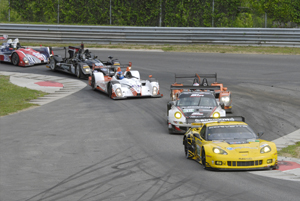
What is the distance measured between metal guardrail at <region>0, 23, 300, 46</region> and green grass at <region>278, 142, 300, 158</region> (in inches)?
812

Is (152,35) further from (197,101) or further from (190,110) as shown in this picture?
(190,110)

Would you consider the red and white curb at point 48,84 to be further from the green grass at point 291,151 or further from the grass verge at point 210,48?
the green grass at point 291,151

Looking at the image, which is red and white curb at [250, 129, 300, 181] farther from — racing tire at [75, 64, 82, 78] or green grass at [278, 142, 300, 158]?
racing tire at [75, 64, 82, 78]

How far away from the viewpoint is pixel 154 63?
3148 centimetres

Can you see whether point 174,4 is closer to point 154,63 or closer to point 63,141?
point 154,63

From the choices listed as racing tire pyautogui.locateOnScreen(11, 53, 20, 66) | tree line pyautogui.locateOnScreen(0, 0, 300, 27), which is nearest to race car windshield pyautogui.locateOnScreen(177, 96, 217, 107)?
racing tire pyautogui.locateOnScreen(11, 53, 20, 66)

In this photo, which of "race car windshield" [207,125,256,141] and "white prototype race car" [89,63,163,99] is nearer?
"race car windshield" [207,125,256,141]

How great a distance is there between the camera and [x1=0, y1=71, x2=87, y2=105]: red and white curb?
24.4m

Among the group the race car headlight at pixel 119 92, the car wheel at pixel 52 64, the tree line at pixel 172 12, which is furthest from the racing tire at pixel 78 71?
the tree line at pixel 172 12

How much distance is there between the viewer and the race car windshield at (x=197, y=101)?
683 inches

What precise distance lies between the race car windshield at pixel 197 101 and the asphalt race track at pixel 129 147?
44.1 inches

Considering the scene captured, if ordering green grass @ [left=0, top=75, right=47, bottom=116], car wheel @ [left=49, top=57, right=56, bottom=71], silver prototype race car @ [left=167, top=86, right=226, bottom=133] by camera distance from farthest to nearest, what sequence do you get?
1. car wheel @ [left=49, top=57, right=56, bottom=71]
2. green grass @ [left=0, top=75, right=47, bottom=116]
3. silver prototype race car @ [left=167, top=86, right=226, bottom=133]

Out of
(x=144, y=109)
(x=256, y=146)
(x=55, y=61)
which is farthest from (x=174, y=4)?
(x=256, y=146)

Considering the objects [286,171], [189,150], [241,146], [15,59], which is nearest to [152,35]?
[15,59]
